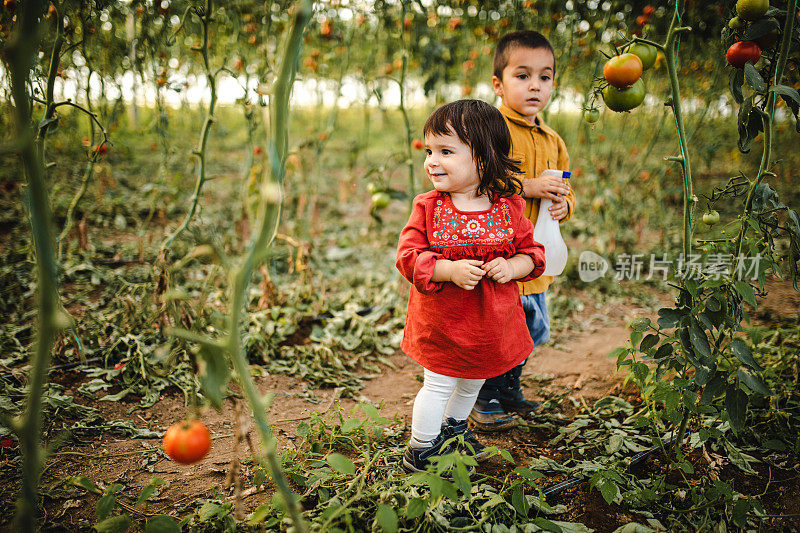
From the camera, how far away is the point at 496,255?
1376 millimetres

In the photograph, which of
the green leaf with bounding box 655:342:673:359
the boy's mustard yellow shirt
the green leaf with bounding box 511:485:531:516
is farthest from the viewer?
the boy's mustard yellow shirt

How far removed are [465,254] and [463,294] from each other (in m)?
0.12

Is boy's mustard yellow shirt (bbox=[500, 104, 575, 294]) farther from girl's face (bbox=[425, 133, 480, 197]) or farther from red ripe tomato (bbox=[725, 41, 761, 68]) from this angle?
red ripe tomato (bbox=[725, 41, 761, 68])

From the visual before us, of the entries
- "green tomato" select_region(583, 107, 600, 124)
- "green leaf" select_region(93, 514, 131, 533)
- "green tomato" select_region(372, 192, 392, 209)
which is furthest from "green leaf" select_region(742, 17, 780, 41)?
"green leaf" select_region(93, 514, 131, 533)

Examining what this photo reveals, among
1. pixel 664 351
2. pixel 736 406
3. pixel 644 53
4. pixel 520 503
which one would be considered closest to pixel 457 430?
pixel 520 503

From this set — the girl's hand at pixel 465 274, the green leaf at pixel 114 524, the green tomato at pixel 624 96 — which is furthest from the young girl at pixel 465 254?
the green leaf at pixel 114 524

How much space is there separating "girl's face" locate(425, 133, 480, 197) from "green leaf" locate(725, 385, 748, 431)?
96 centimetres

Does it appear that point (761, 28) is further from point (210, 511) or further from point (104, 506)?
point (104, 506)

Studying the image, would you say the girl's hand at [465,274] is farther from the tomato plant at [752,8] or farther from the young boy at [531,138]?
the tomato plant at [752,8]

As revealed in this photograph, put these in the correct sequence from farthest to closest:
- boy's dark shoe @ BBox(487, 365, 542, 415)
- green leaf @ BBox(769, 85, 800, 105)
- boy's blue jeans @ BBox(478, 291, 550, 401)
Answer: boy's dark shoe @ BBox(487, 365, 542, 415) → boy's blue jeans @ BBox(478, 291, 550, 401) → green leaf @ BBox(769, 85, 800, 105)

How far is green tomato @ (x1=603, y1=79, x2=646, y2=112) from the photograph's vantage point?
1279mm

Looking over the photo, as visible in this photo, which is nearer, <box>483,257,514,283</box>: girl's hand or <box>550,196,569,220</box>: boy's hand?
<box>483,257,514,283</box>: girl's hand

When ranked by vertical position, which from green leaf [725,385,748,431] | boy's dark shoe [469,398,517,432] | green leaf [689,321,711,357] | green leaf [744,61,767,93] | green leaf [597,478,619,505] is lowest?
boy's dark shoe [469,398,517,432]

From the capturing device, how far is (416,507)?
116 cm
